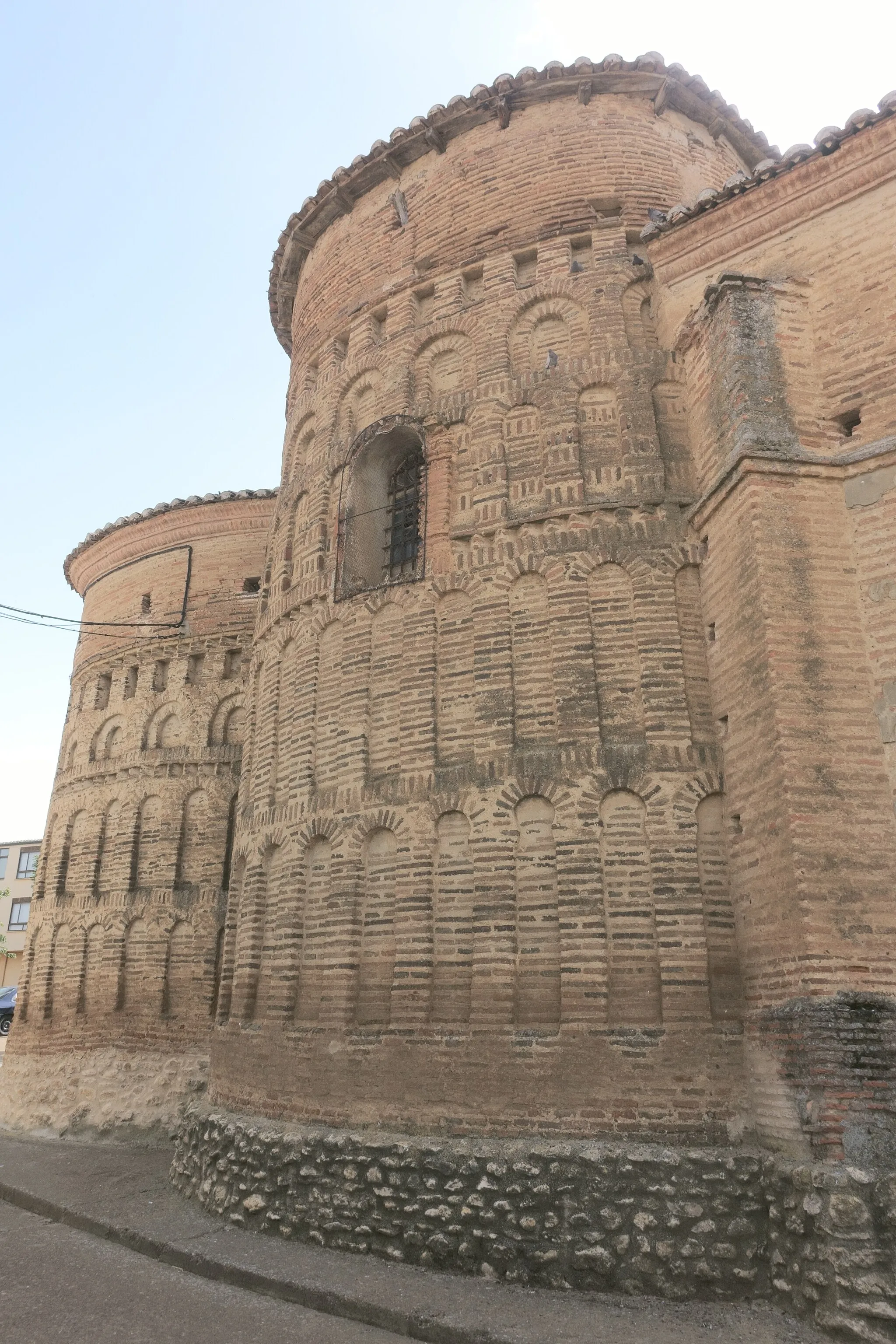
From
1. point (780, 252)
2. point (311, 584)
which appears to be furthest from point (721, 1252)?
point (780, 252)

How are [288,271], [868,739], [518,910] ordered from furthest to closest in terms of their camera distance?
1. [288,271]
2. [518,910]
3. [868,739]

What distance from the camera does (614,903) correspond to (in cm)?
691

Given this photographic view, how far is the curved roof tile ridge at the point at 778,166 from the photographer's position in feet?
23.9

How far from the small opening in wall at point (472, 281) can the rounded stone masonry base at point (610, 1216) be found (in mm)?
8243

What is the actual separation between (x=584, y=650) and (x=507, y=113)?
6782 mm

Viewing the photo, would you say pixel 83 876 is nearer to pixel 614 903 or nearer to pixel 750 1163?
pixel 614 903

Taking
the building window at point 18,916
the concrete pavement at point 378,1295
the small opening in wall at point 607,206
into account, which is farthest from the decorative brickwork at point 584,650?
the building window at point 18,916

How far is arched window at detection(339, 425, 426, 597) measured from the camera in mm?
9617

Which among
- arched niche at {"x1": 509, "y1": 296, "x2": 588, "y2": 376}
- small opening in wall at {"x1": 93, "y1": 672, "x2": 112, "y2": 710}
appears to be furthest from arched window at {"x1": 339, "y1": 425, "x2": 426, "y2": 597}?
small opening in wall at {"x1": 93, "y1": 672, "x2": 112, "y2": 710}

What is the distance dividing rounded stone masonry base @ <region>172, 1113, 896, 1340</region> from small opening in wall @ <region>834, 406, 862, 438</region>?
203 inches

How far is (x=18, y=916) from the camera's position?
44.9 meters

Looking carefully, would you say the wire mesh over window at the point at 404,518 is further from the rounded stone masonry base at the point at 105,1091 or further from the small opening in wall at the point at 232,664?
the rounded stone masonry base at the point at 105,1091

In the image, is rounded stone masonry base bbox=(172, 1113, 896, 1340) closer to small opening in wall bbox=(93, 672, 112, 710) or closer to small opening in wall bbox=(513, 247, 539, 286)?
small opening in wall bbox=(513, 247, 539, 286)

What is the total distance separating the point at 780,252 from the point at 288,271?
7.65 m
